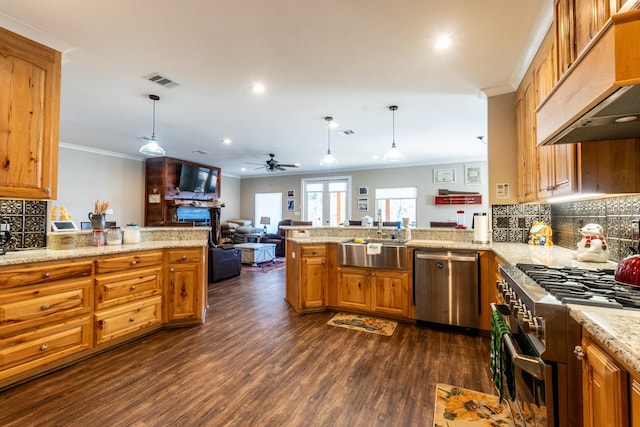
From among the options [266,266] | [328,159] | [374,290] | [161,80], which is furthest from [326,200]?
[161,80]

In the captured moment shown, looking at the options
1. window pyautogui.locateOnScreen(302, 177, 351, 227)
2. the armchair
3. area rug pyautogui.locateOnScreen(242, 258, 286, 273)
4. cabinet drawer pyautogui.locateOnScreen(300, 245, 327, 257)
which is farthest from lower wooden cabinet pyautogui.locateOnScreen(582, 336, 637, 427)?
window pyautogui.locateOnScreen(302, 177, 351, 227)

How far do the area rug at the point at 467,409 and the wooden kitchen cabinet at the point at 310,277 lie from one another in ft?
5.78

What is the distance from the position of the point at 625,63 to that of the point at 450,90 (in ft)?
8.71

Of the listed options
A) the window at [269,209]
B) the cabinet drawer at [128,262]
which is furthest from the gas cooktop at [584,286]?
the window at [269,209]

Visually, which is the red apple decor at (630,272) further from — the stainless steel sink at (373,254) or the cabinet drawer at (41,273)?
the cabinet drawer at (41,273)

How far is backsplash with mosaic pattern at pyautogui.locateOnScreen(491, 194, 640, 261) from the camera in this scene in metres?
1.81

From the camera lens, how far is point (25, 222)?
2.44 metres

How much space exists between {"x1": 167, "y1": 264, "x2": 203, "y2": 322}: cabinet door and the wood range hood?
3120 mm

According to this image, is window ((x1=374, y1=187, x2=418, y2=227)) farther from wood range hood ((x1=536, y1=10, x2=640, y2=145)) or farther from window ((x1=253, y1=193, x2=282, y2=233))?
wood range hood ((x1=536, y1=10, x2=640, y2=145))

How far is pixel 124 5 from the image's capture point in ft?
6.23

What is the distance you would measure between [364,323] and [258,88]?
9.29ft

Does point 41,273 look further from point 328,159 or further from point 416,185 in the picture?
point 416,185

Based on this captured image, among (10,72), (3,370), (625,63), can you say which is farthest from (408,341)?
(10,72)

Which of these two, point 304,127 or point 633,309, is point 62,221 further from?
point 633,309
